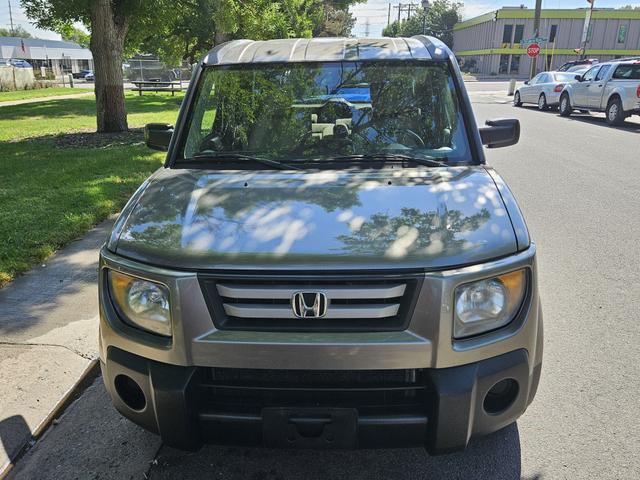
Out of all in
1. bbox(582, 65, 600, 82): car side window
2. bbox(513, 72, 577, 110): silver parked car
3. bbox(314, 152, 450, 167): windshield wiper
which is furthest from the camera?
bbox(513, 72, 577, 110): silver parked car

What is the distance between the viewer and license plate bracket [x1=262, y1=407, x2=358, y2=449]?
6.97ft

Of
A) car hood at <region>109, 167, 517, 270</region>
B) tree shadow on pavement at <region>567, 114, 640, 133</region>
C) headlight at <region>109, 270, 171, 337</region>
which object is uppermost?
car hood at <region>109, 167, 517, 270</region>

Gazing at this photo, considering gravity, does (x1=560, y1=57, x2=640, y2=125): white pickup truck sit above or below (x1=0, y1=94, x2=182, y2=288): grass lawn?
above

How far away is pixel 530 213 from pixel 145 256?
19.2 feet

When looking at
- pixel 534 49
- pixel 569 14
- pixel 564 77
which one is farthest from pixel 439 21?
pixel 564 77

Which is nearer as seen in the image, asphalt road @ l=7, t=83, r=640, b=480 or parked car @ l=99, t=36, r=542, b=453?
parked car @ l=99, t=36, r=542, b=453

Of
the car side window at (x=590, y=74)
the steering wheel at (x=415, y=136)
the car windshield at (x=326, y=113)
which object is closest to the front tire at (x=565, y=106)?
the car side window at (x=590, y=74)

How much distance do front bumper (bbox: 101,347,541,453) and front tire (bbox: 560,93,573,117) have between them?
1948 cm

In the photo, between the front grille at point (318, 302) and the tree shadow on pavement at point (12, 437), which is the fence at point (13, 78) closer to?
the tree shadow on pavement at point (12, 437)

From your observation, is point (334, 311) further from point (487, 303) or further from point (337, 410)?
point (487, 303)

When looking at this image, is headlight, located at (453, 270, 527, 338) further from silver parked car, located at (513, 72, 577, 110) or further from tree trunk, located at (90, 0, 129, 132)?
silver parked car, located at (513, 72, 577, 110)

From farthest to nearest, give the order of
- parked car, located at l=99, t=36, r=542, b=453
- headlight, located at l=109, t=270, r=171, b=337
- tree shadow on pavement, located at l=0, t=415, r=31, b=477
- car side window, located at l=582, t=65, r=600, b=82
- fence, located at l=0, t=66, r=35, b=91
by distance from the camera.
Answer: fence, located at l=0, t=66, r=35, b=91, car side window, located at l=582, t=65, r=600, b=82, tree shadow on pavement, located at l=0, t=415, r=31, b=477, headlight, located at l=109, t=270, r=171, b=337, parked car, located at l=99, t=36, r=542, b=453

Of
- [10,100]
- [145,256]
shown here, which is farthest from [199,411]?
[10,100]

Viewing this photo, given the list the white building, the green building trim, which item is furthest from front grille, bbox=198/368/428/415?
the white building
